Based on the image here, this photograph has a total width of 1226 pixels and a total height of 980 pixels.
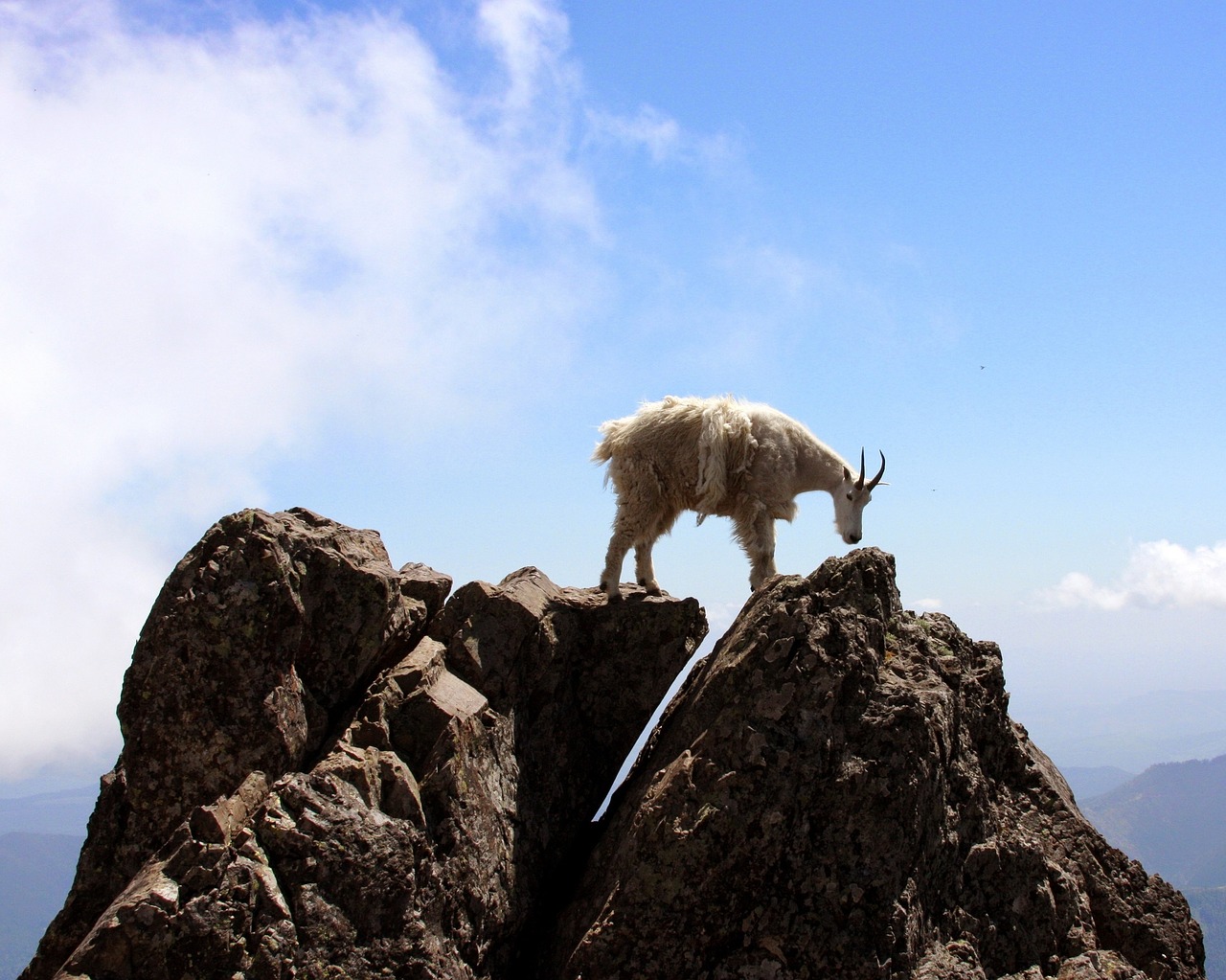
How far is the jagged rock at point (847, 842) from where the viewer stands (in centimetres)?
767

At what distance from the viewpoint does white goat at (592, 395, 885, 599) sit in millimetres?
11984

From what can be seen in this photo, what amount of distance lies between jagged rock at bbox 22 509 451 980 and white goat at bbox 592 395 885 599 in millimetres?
3891

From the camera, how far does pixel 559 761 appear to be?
9.79 metres

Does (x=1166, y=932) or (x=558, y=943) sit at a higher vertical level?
(x=558, y=943)

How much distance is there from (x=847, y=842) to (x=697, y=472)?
17.4ft

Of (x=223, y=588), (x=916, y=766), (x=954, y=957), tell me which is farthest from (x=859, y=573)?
(x=223, y=588)

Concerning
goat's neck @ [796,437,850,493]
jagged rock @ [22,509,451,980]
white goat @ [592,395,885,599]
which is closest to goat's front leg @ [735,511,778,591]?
white goat @ [592,395,885,599]

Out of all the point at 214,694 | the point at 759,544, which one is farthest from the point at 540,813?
the point at 759,544

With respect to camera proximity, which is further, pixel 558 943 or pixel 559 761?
pixel 559 761

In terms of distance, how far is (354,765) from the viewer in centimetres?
788

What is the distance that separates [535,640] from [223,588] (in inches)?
126

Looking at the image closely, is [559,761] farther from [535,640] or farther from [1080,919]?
[1080,919]

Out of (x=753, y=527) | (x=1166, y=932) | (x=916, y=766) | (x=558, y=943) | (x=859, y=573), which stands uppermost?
(x=753, y=527)

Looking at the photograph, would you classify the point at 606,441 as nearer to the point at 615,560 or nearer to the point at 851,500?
the point at 615,560
